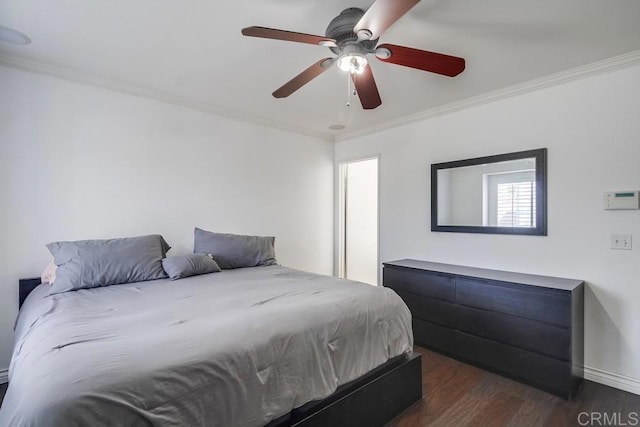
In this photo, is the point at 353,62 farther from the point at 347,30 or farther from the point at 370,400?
the point at 370,400

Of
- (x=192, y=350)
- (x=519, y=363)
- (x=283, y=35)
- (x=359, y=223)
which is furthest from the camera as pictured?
(x=359, y=223)

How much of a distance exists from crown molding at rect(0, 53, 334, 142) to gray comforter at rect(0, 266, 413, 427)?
171cm

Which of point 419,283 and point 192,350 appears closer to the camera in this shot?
point 192,350

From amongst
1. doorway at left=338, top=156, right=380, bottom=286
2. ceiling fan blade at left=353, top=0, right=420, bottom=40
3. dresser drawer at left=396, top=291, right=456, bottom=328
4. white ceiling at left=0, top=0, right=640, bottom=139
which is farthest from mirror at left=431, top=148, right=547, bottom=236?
ceiling fan blade at left=353, top=0, right=420, bottom=40

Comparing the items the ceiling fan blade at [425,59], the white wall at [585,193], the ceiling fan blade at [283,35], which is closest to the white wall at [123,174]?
the ceiling fan blade at [283,35]

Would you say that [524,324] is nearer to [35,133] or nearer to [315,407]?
[315,407]

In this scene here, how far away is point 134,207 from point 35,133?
893mm

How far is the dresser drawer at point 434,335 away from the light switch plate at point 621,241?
138 centimetres

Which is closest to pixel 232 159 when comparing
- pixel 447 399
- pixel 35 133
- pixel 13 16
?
pixel 35 133

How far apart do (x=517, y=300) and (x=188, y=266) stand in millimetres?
2623

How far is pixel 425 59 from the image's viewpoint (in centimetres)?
180

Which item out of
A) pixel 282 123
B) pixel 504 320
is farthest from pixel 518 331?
pixel 282 123

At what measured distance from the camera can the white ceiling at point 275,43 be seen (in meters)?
1.80

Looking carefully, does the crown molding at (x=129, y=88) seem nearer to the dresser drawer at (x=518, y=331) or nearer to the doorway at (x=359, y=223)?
the doorway at (x=359, y=223)
